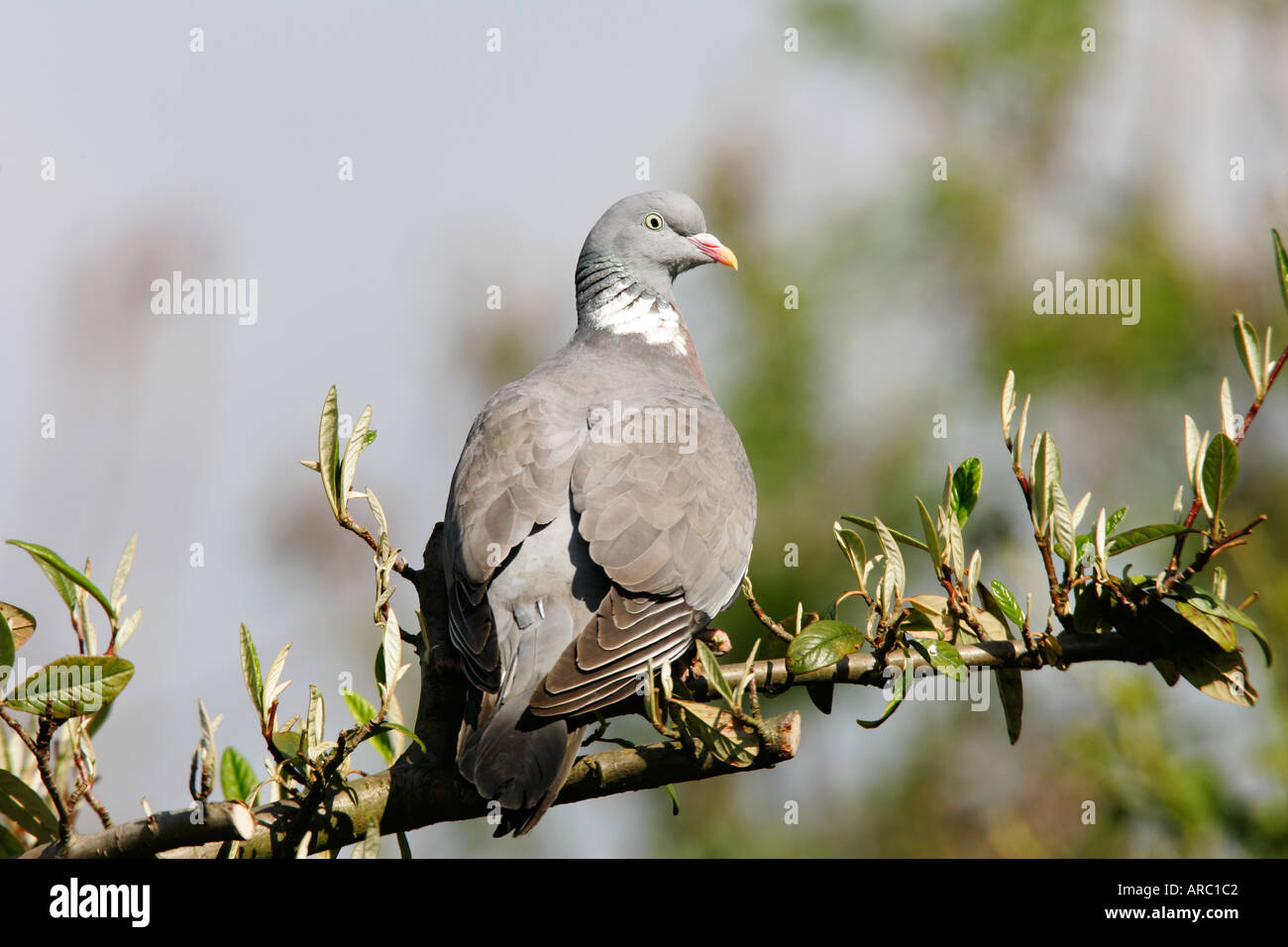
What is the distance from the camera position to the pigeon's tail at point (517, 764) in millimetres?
2338

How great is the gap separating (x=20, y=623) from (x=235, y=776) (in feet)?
2.14

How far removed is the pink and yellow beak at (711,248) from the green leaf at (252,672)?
9.74 feet

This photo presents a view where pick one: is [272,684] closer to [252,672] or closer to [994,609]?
[252,672]

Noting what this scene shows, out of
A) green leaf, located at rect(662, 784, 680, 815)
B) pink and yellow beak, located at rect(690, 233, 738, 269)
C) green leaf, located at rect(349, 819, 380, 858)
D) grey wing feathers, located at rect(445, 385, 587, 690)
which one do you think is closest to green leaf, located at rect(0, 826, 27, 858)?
green leaf, located at rect(349, 819, 380, 858)

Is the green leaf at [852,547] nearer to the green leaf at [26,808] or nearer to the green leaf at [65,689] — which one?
the green leaf at [65,689]

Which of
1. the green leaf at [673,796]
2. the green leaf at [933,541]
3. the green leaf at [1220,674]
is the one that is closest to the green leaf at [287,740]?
the green leaf at [673,796]

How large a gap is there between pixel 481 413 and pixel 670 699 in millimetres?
1625

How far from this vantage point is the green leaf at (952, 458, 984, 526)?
2635 millimetres

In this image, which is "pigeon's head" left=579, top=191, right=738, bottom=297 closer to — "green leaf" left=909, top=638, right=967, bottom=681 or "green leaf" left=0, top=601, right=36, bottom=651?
"green leaf" left=909, top=638, right=967, bottom=681

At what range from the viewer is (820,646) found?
238cm

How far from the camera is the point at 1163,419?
687cm

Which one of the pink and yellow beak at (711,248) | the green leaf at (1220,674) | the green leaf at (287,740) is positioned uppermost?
the pink and yellow beak at (711,248)

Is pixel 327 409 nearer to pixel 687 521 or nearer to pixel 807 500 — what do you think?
pixel 687 521
